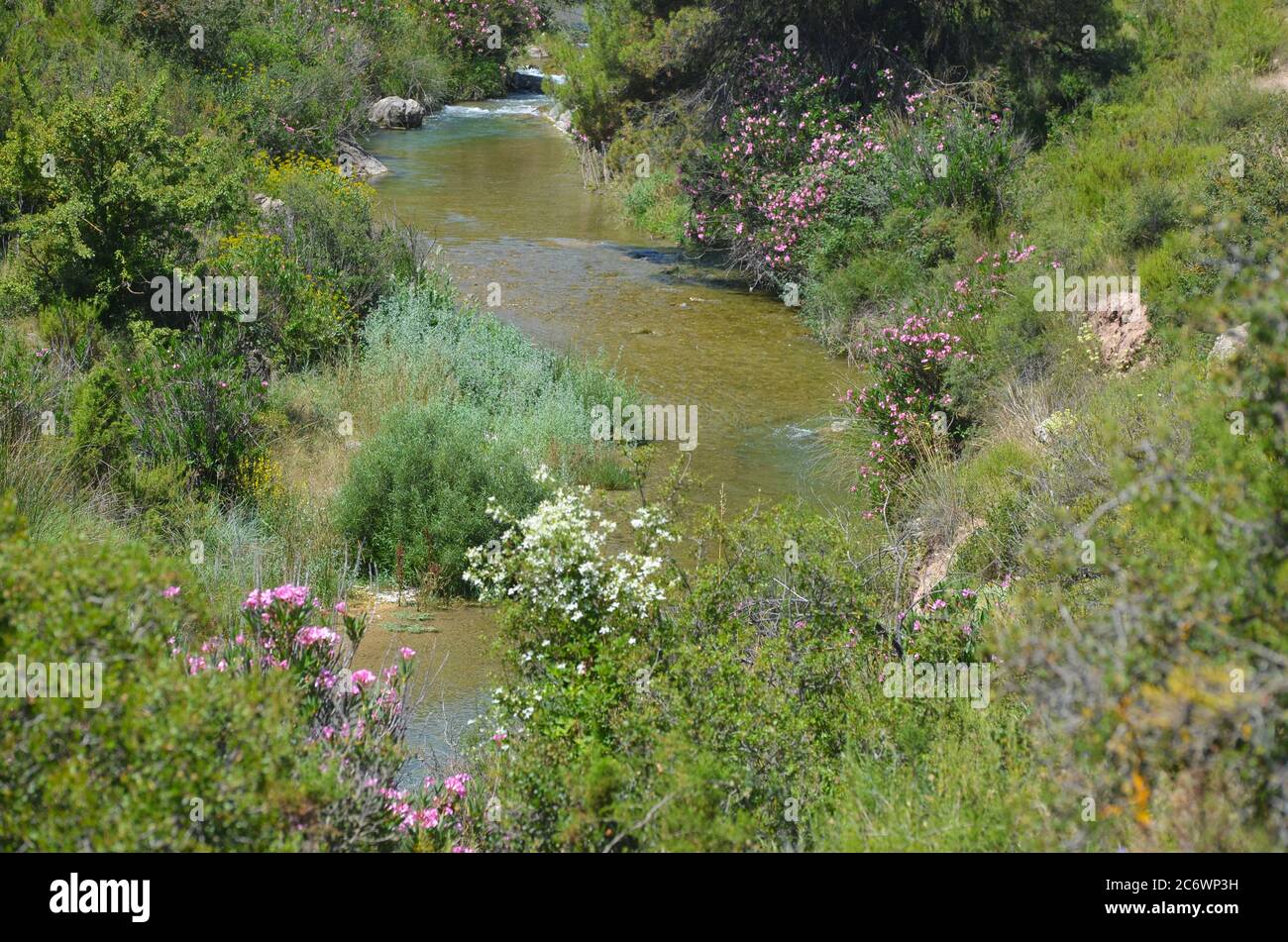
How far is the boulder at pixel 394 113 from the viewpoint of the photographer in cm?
2667

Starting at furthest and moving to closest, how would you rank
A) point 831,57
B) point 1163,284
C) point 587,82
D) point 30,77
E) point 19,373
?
point 587,82
point 831,57
point 30,77
point 1163,284
point 19,373

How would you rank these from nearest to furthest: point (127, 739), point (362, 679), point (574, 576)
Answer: point (127, 739) < point (362, 679) < point (574, 576)

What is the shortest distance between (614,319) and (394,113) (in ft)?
48.3

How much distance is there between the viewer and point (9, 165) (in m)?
9.78

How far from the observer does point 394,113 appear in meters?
26.8

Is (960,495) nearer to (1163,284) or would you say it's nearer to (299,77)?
(1163,284)

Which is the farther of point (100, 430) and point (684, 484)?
point (100, 430)

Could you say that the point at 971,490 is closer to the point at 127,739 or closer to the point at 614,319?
the point at 127,739

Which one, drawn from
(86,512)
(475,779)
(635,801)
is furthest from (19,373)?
(635,801)

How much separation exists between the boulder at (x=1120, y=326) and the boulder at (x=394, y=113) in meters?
20.1

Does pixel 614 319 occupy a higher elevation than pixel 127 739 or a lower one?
lower

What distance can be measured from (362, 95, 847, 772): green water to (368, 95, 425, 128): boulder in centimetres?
297

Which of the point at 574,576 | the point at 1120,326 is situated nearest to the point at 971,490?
the point at 1120,326
